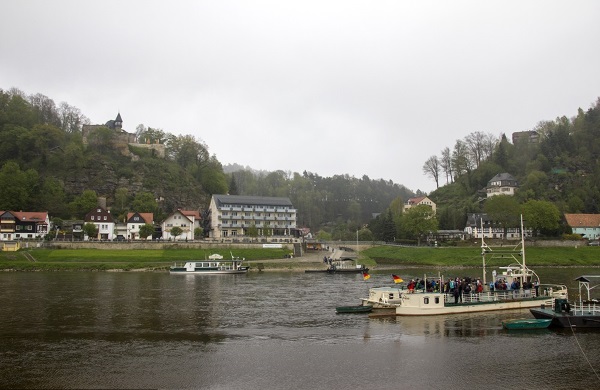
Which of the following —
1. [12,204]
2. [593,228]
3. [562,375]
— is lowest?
[562,375]

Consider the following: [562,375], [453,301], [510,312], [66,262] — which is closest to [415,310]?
[453,301]

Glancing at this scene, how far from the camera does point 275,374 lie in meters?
22.9

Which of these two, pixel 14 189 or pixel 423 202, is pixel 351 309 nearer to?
pixel 14 189

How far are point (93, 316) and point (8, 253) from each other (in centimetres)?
6059

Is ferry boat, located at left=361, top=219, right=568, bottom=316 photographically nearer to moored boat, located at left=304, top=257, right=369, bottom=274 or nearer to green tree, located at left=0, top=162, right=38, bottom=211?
moored boat, located at left=304, top=257, right=369, bottom=274

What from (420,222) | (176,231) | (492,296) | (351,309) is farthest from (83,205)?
(492,296)

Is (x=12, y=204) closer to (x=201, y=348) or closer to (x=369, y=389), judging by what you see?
(x=201, y=348)

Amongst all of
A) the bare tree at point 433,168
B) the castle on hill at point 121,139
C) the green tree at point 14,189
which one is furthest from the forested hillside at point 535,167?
the green tree at point 14,189

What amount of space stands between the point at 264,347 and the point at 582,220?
10800 centimetres

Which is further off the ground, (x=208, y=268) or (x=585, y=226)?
(x=585, y=226)

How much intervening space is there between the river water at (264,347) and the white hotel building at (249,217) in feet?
254

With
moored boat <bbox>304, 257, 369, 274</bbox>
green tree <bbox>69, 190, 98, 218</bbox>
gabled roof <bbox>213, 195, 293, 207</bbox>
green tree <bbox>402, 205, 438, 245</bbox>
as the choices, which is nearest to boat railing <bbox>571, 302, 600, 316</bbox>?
moored boat <bbox>304, 257, 369, 274</bbox>

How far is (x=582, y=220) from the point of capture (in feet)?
364

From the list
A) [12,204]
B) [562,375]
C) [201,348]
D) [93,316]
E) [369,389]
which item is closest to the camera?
[369,389]
